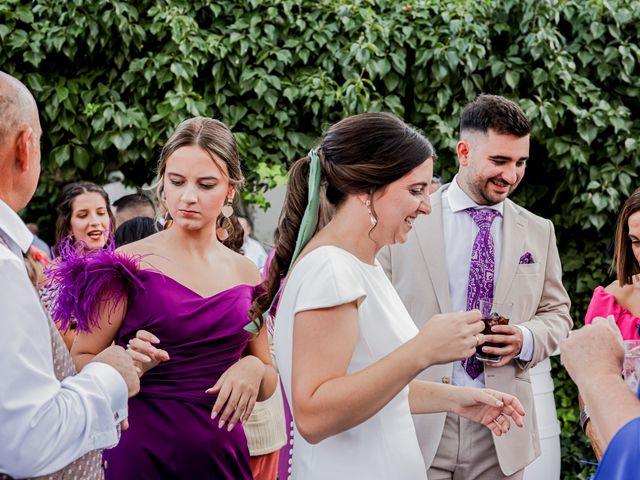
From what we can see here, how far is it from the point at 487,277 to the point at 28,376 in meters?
2.14

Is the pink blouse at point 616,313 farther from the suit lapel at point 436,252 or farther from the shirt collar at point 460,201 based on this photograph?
the suit lapel at point 436,252

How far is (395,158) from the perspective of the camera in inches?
86.5

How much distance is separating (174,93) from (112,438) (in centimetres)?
401

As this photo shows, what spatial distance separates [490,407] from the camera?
7.84 ft

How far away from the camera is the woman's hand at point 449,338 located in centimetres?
194

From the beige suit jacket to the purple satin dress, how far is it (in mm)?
792

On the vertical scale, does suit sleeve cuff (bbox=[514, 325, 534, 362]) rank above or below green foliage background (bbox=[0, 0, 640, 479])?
below

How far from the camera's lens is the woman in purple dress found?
2.70 metres

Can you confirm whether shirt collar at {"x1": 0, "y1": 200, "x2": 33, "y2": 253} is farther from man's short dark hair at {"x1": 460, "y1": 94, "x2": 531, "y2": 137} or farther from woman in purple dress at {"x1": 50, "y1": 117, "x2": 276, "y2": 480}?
man's short dark hair at {"x1": 460, "y1": 94, "x2": 531, "y2": 137}

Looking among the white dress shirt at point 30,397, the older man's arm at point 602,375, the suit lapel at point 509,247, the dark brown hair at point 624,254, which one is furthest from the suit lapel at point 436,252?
the white dress shirt at point 30,397

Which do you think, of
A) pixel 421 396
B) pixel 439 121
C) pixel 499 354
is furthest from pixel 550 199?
pixel 421 396

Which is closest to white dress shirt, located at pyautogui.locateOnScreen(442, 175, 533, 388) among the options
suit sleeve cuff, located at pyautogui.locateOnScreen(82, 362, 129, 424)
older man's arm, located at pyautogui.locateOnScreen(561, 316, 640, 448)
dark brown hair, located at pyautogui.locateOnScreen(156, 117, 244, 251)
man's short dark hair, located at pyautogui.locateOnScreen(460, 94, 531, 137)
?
man's short dark hair, located at pyautogui.locateOnScreen(460, 94, 531, 137)

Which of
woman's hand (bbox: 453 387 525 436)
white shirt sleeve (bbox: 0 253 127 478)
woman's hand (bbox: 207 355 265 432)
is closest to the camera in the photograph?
white shirt sleeve (bbox: 0 253 127 478)

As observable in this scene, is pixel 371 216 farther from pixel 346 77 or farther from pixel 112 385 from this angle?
pixel 346 77
